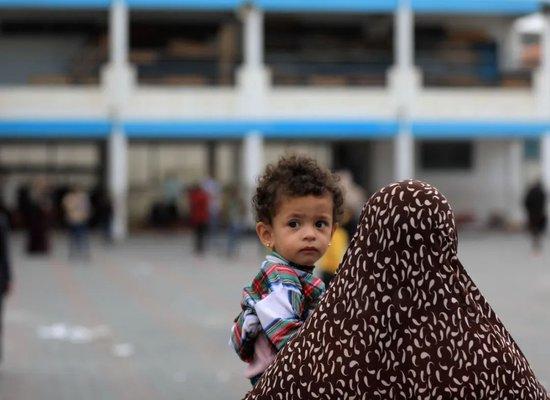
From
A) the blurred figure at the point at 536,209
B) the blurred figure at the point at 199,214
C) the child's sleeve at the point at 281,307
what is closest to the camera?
the child's sleeve at the point at 281,307

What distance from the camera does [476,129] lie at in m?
38.5

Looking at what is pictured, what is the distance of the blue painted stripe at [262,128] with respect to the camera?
37.2 metres

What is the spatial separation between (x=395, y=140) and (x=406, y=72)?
83.4 inches

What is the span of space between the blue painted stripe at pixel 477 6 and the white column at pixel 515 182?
16.4 ft

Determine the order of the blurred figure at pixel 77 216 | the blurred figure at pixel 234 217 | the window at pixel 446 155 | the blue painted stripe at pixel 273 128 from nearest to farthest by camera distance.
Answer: the blurred figure at pixel 77 216, the blurred figure at pixel 234 217, the blue painted stripe at pixel 273 128, the window at pixel 446 155

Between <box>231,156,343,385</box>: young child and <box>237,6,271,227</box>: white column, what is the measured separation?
33542 millimetres

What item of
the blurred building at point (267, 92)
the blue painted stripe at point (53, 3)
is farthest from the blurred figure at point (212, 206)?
the blue painted stripe at point (53, 3)

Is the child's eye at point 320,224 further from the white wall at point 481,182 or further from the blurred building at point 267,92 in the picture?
the white wall at point 481,182

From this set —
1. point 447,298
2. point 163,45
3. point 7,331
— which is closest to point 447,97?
point 163,45

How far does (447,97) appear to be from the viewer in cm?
3872


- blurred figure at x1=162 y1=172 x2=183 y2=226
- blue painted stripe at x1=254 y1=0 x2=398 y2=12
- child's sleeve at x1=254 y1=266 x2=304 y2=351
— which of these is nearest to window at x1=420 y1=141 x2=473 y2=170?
blue painted stripe at x1=254 y1=0 x2=398 y2=12

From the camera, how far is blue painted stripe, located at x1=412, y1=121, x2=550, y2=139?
38312mm

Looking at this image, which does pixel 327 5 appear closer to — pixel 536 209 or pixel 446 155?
pixel 446 155

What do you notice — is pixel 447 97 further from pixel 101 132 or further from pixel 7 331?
pixel 7 331
